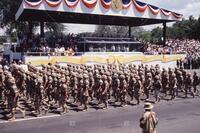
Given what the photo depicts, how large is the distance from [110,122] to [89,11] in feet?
60.5

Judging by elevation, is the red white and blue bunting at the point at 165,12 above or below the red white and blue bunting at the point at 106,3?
below

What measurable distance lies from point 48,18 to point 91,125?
77.5ft

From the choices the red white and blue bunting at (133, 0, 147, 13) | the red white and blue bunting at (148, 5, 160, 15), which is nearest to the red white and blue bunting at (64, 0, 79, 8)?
the red white and blue bunting at (133, 0, 147, 13)

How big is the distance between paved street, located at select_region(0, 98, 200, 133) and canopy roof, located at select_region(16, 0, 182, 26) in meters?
14.2

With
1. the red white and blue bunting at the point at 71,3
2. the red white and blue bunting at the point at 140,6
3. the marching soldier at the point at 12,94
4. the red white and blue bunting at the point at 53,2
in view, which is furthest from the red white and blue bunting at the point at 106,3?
the marching soldier at the point at 12,94

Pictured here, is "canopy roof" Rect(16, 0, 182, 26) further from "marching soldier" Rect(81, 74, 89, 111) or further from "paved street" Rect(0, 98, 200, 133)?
"paved street" Rect(0, 98, 200, 133)

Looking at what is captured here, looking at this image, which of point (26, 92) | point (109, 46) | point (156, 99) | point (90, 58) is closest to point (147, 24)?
point (109, 46)

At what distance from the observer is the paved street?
13.3 m

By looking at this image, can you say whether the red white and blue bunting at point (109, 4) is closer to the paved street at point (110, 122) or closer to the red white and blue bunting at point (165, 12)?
the red white and blue bunting at point (165, 12)

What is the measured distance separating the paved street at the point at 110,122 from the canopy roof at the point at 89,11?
1424 cm

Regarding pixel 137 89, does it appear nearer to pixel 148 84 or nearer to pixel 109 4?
pixel 148 84

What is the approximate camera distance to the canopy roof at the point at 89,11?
29.5 metres

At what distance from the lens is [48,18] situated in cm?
3612

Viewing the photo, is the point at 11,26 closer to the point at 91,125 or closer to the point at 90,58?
the point at 90,58
